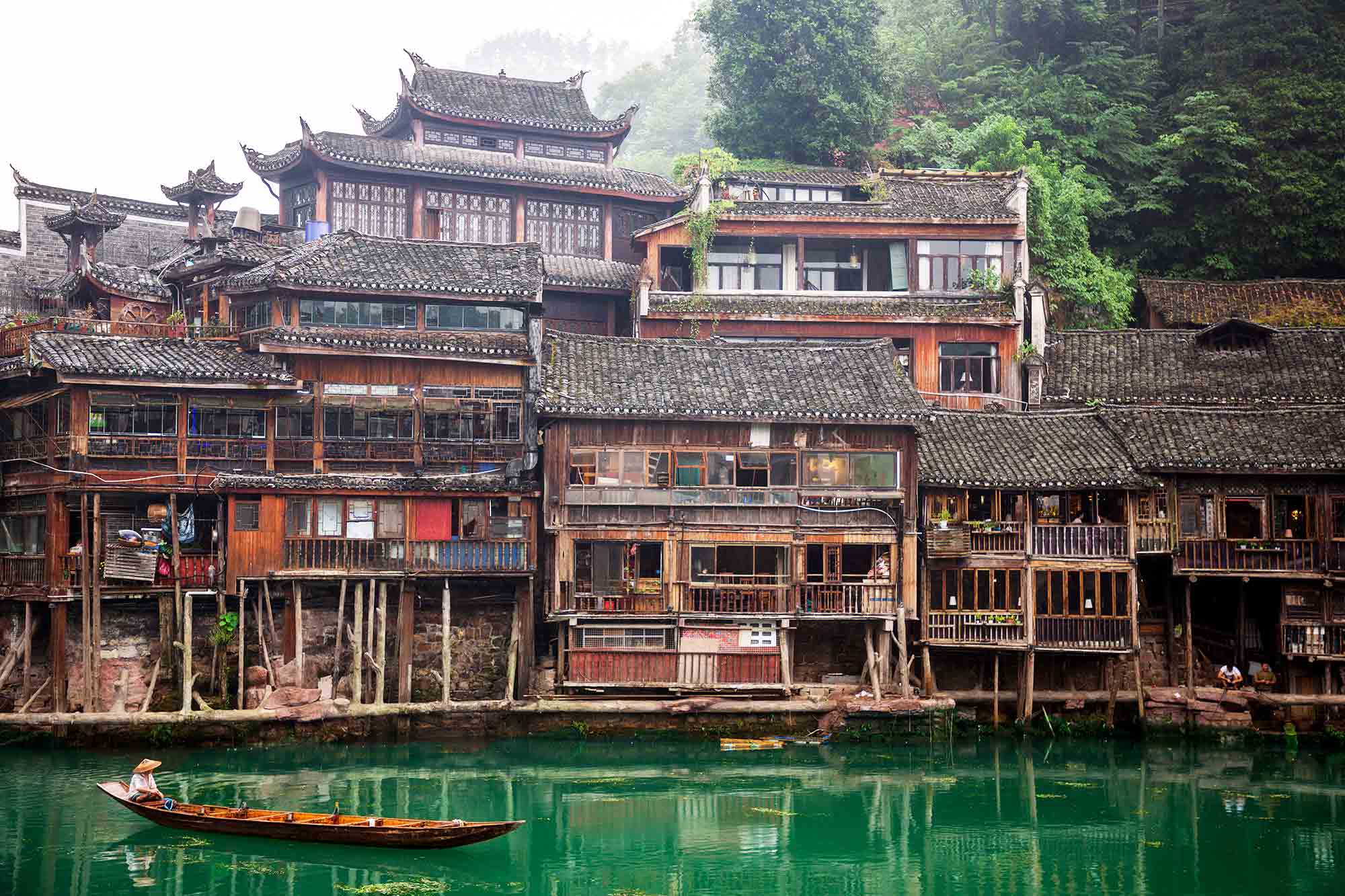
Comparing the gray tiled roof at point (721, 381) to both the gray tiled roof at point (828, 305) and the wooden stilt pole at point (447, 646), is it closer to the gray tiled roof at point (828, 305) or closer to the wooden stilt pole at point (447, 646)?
the gray tiled roof at point (828, 305)

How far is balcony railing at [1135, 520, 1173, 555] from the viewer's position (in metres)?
35.2

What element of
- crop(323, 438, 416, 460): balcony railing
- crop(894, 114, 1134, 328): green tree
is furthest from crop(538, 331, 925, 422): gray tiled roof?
crop(894, 114, 1134, 328): green tree

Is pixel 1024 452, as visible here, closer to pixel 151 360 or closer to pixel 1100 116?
pixel 1100 116

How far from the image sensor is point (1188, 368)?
40562 mm

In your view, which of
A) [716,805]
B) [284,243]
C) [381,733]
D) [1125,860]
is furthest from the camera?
[284,243]

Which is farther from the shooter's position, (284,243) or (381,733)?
(284,243)

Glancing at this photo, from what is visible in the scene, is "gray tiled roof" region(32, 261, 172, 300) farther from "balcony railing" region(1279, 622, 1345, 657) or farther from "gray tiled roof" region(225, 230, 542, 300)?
"balcony railing" region(1279, 622, 1345, 657)

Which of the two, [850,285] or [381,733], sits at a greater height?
[850,285]

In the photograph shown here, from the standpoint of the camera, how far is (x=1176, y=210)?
48375mm

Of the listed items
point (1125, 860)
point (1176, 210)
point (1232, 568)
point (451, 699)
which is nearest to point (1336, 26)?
point (1176, 210)

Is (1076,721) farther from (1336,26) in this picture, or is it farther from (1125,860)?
(1336,26)

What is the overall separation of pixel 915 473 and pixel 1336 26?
28.8m

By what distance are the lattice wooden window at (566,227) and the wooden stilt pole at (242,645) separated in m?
17.3

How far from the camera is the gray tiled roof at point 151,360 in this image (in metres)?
32.7
